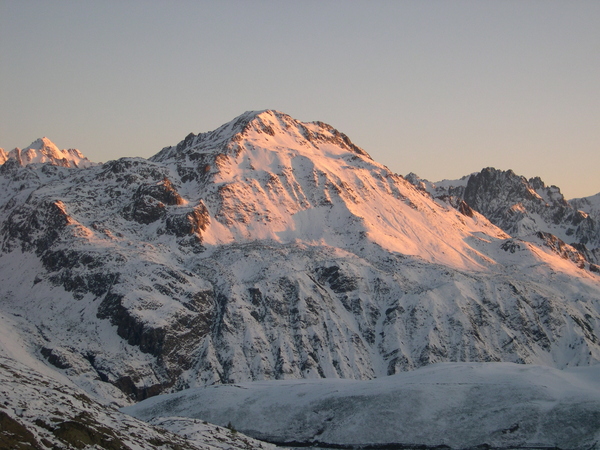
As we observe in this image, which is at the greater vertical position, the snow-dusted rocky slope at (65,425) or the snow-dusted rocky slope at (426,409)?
the snow-dusted rocky slope at (65,425)

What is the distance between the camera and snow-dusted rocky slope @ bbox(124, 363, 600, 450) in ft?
339

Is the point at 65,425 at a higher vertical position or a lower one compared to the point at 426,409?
higher

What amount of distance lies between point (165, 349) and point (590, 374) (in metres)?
106

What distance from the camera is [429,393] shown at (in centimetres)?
11694

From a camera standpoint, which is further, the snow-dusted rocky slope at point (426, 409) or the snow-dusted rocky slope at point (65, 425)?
the snow-dusted rocky slope at point (426, 409)

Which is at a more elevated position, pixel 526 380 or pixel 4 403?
pixel 4 403

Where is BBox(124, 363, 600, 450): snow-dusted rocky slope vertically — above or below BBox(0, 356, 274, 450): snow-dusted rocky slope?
below

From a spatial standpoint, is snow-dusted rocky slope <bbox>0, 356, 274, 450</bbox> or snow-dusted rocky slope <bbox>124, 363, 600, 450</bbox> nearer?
snow-dusted rocky slope <bbox>0, 356, 274, 450</bbox>

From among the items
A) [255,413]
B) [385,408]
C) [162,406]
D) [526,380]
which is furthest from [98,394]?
[526,380]

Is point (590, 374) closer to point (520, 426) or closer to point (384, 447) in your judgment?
point (520, 426)

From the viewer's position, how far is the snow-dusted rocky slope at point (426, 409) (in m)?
103

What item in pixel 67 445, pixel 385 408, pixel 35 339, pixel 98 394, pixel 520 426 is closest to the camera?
pixel 67 445

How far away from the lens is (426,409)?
11238 cm

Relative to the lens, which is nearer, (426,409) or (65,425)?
(65,425)
